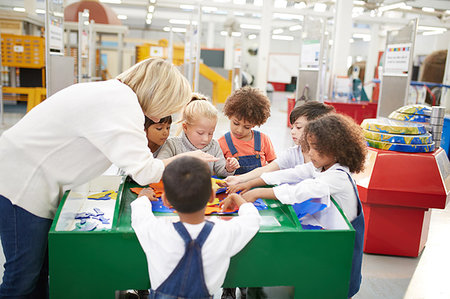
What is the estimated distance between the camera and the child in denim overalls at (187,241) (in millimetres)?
1278

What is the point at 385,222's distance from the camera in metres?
2.78

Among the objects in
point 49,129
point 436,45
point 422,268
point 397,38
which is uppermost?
point 436,45

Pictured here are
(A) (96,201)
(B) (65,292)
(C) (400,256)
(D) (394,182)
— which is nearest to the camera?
(B) (65,292)

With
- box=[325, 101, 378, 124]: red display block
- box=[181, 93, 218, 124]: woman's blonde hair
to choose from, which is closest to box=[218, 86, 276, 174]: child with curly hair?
box=[181, 93, 218, 124]: woman's blonde hair

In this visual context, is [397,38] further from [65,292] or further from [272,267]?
[65,292]

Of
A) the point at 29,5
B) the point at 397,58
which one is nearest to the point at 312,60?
the point at 397,58

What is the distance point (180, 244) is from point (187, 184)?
19 cm

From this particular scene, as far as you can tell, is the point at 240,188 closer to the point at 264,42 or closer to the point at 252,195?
the point at 252,195

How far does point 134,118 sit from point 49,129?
0.31 m

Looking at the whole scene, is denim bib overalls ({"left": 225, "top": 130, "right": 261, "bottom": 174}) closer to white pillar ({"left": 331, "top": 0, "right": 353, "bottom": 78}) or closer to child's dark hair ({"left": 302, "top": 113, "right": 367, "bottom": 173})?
child's dark hair ({"left": 302, "top": 113, "right": 367, "bottom": 173})

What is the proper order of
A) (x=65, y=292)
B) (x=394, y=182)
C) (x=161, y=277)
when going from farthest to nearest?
(x=394, y=182) → (x=65, y=292) → (x=161, y=277)

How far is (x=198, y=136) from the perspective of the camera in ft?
7.37

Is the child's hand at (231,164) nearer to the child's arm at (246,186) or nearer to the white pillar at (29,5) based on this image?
the child's arm at (246,186)

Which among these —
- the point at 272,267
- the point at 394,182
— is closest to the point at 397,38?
the point at 394,182
